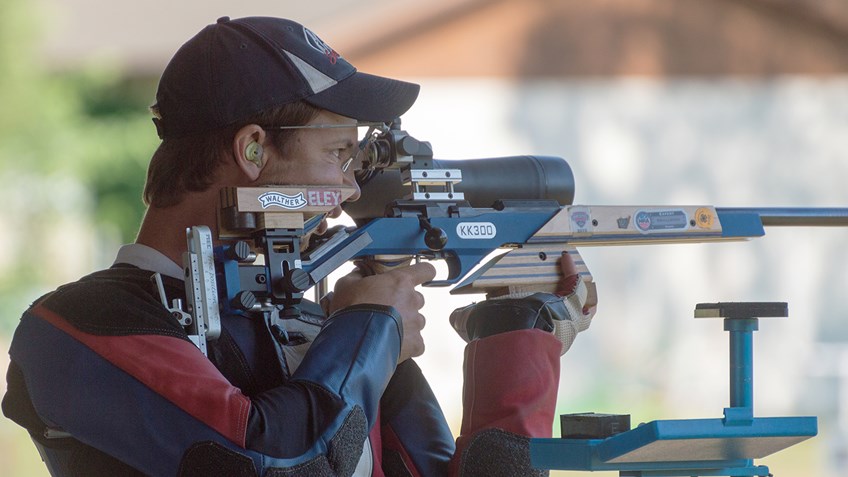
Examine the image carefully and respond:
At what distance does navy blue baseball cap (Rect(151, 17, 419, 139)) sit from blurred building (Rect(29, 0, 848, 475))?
5918 millimetres

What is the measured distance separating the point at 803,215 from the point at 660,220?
1.14ft

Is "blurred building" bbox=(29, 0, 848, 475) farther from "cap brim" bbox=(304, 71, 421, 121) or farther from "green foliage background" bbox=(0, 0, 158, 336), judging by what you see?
"cap brim" bbox=(304, 71, 421, 121)

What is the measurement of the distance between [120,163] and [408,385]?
806cm

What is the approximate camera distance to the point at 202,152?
80.4 inches

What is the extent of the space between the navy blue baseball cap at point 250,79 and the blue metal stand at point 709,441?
69 cm

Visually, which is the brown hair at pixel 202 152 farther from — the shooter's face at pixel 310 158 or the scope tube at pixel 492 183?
the scope tube at pixel 492 183

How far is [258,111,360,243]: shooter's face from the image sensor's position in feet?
6.72

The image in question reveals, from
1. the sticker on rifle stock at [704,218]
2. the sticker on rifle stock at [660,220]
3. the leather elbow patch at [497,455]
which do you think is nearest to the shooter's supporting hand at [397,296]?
the leather elbow patch at [497,455]

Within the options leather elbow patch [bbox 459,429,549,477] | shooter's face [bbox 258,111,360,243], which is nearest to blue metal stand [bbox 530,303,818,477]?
leather elbow patch [bbox 459,429,549,477]

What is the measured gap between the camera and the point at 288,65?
79.4 inches

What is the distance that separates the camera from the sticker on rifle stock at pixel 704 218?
8.64 ft

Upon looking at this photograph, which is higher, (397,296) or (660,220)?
(660,220)

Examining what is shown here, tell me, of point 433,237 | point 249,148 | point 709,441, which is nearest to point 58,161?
point 433,237

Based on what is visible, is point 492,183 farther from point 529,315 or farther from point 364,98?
point 364,98
